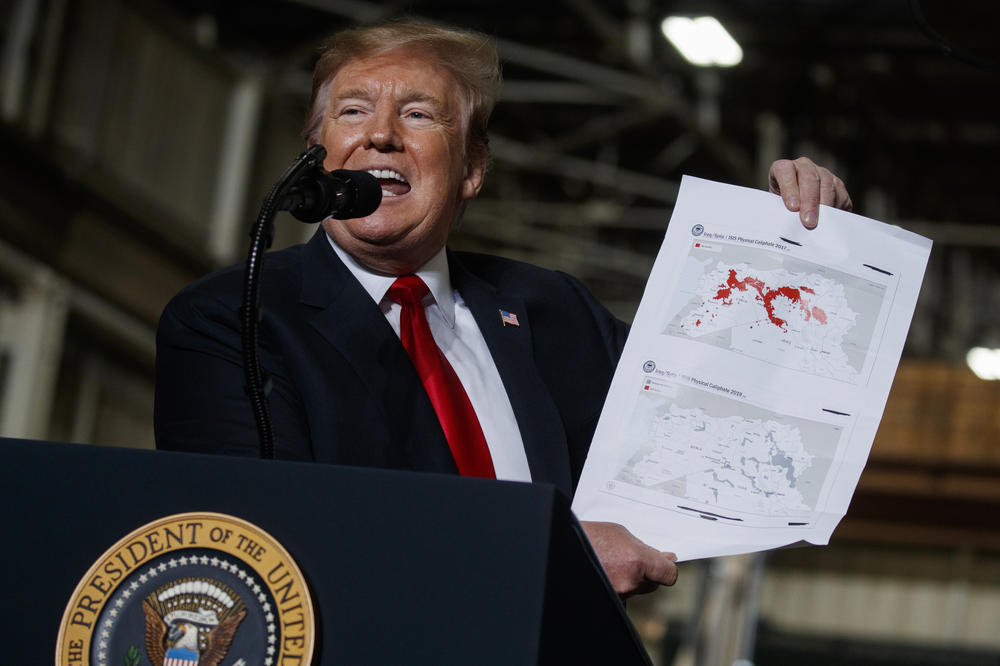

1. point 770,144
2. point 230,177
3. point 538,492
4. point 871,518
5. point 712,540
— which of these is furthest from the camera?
point 871,518

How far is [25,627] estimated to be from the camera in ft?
3.95

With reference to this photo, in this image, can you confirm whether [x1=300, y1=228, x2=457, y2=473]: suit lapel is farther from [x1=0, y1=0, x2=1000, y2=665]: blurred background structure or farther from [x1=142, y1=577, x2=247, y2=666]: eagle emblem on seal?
[x1=0, y1=0, x2=1000, y2=665]: blurred background structure

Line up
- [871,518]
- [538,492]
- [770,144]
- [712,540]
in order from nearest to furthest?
[538,492] < [712,540] < [770,144] < [871,518]

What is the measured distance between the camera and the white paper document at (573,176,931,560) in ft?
5.56

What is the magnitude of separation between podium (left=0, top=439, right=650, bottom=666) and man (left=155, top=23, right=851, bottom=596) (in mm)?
373

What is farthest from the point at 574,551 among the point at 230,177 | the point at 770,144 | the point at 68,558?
the point at 770,144

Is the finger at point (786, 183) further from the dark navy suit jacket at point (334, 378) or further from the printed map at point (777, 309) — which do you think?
the dark navy suit jacket at point (334, 378)

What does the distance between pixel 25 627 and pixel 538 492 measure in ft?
1.50

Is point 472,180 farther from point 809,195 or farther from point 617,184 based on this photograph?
point 617,184

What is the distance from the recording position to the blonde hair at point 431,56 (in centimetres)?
223

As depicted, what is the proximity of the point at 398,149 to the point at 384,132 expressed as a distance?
35 millimetres

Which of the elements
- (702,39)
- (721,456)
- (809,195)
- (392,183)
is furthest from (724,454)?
(702,39)

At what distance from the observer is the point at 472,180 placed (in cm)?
239

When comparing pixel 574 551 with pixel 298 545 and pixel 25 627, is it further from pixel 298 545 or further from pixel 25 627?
pixel 25 627
